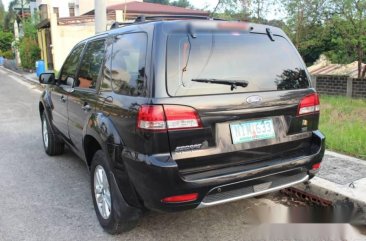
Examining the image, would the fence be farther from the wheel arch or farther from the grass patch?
the wheel arch

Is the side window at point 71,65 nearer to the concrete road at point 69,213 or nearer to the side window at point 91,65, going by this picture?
the side window at point 91,65

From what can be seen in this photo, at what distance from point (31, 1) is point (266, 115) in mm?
61149

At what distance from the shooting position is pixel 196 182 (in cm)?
280

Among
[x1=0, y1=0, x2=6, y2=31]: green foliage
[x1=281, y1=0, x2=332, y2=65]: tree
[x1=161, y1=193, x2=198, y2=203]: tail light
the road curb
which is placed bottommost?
A: the road curb

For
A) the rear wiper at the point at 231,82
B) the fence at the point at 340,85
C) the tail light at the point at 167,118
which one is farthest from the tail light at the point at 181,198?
the fence at the point at 340,85

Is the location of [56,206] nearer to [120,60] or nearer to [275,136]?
[120,60]

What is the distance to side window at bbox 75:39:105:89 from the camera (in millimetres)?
3829

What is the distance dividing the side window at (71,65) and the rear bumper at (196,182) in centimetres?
206

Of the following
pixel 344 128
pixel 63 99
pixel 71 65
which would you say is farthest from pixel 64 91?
pixel 344 128

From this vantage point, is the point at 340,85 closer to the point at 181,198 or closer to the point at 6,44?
the point at 181,198

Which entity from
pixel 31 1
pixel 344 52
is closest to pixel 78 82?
pixel 344 52

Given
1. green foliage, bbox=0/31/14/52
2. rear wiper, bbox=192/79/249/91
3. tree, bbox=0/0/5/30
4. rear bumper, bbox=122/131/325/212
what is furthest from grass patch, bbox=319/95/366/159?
tree, bbox=0/0/5/30

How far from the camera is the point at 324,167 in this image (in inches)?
180

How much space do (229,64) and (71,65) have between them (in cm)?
256
